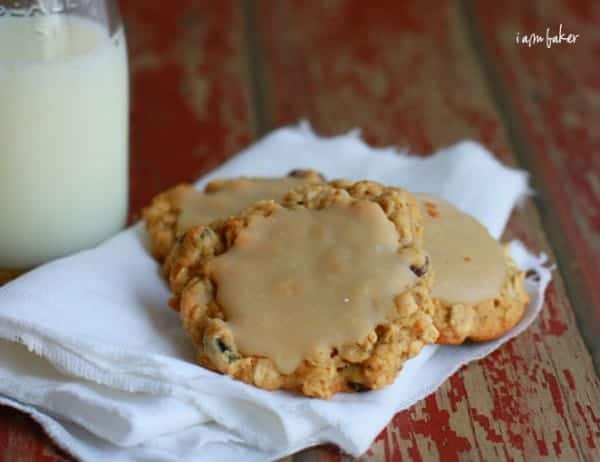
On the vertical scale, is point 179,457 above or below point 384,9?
below

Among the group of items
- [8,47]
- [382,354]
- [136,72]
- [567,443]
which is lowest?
[567,443]

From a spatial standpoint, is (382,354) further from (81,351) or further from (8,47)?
(8,47)

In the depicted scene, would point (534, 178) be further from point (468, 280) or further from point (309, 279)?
point (309, 279)

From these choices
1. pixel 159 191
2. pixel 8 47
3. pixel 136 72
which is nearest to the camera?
pixel 8 47

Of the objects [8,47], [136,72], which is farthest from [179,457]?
[136,72]

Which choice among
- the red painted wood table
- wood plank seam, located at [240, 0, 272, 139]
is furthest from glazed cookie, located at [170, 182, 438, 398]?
wood plank seam, located at [240, 0, 272, 139]

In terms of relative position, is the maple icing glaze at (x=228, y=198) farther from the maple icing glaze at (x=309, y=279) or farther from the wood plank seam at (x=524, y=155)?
the wood plank seam at (x=524, y=155)

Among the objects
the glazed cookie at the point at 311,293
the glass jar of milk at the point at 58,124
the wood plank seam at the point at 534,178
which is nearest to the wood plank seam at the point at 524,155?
the wood plank seam at the point at 534,178
